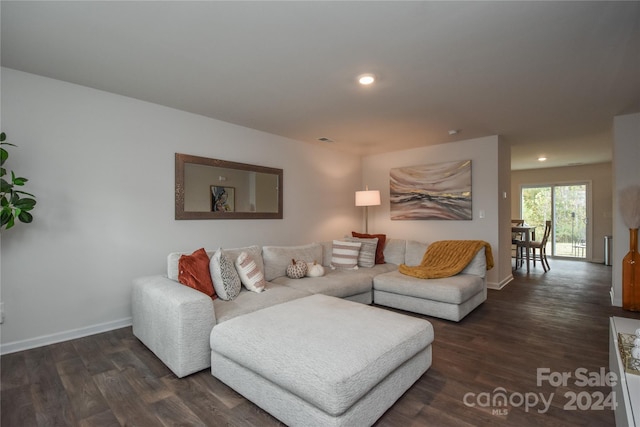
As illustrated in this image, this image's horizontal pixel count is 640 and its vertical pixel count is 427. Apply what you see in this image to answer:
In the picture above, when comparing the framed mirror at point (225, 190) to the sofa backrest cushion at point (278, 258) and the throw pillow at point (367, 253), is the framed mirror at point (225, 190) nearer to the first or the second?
the sofa backrest cushion at point (278, 258)

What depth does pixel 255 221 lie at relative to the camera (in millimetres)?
4242

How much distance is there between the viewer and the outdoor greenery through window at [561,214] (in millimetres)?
7688

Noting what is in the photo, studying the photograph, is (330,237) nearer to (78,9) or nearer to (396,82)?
(396,82)

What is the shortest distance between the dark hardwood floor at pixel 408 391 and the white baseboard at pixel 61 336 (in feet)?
0.24

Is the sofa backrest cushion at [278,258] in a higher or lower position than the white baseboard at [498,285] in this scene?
higher

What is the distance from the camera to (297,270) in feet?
11.3

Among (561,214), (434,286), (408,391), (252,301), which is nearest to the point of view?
(408,391)

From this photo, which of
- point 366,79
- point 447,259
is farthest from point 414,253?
point 366,79

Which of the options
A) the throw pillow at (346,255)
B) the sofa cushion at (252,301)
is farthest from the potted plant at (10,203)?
the throw pillow at (346,255)

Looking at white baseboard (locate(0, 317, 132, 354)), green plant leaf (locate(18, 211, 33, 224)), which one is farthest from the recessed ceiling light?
white baseboard (locate(0, 317, 132, 354))

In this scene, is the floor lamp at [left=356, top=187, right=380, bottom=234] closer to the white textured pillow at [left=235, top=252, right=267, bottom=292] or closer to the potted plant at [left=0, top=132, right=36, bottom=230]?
the white textured pillow at [left=235, top=252, right=267, bottom=292]

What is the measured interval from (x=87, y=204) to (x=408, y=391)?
310 cm

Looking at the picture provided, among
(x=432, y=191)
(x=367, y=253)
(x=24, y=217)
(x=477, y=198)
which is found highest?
(x=432, y=191)

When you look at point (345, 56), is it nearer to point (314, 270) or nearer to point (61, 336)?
point (314, 270)
